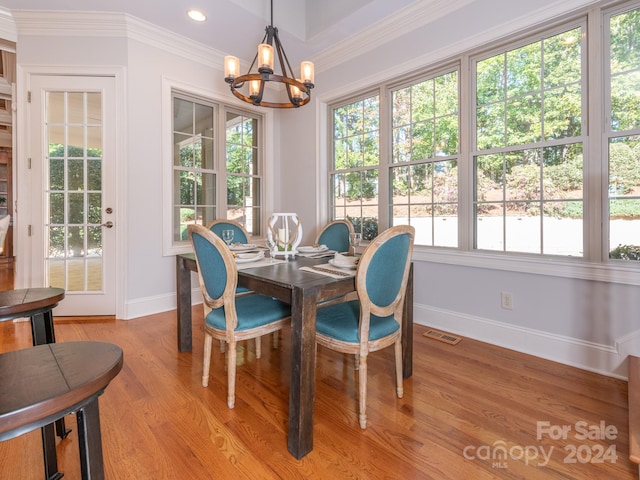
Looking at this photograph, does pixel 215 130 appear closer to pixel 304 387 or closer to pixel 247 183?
pixel 247 183

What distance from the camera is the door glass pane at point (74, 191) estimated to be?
313cm

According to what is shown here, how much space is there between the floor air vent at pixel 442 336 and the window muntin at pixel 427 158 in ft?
2.57

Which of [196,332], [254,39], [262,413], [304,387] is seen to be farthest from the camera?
[254,39]

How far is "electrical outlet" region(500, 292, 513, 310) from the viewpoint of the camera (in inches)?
97.1

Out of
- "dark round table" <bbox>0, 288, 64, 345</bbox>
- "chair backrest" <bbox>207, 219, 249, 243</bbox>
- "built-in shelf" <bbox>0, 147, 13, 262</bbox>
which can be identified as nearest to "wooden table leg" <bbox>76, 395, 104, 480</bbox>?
"dark round table" <bbox>0, 288, 64, 345</bbox>

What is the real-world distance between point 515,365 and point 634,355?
65cm

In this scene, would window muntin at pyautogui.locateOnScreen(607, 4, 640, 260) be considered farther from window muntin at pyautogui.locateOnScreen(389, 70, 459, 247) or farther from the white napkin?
the white napkin

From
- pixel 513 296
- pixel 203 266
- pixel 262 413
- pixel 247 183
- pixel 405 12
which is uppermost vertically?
pixel 405 12

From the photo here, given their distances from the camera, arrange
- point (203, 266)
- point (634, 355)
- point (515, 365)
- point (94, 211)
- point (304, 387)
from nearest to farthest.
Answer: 1. point (304, 387)
2. point (203, 266)
3. point (634, 355)
4. point (515, 365)
5. point (94, 211)

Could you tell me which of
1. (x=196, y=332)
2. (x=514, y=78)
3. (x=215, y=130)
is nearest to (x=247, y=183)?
(x=215, y=130)

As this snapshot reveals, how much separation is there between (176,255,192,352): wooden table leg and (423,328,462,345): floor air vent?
1.94 meters

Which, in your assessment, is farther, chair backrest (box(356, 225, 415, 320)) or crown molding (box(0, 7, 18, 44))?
crown molding (box(0, 7, 18, 44))

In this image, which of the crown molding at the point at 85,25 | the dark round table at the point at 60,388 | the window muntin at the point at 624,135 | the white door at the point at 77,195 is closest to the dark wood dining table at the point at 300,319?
the dark round table at the point at 60,388

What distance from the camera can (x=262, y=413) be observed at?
1657 mm
